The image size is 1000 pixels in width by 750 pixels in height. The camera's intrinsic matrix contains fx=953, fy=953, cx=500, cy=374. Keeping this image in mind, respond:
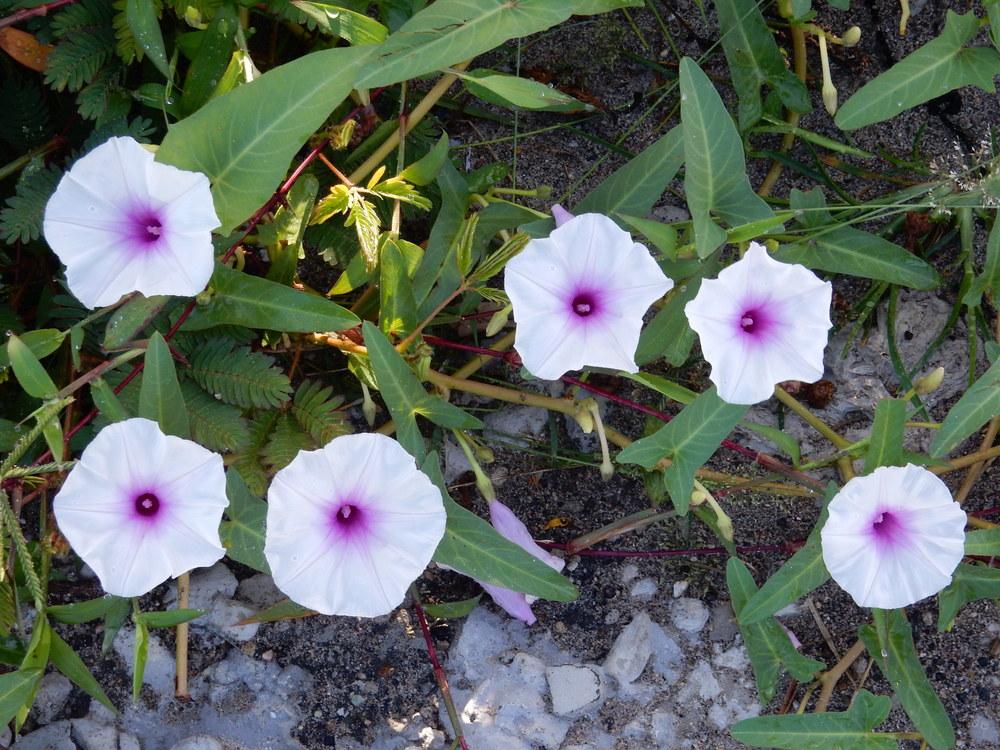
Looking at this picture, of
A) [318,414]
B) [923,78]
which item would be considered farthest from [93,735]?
[923,78]

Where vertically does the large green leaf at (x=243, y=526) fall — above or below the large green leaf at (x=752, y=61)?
below

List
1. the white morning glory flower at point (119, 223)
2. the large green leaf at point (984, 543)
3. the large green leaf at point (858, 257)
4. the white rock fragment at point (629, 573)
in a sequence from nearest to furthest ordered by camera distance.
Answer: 1. the white morning glory flower at point (119, 223)
2. the large green leaf at point (984, 543)
3. the large green leaf at point (858, 257)
4. the white rock fragment at point (629, 573)

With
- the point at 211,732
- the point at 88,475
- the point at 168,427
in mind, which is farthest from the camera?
the point at 211,732

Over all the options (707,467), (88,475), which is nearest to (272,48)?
(88,475)

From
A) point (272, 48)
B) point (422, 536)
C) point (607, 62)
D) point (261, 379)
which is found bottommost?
point (422, 536)

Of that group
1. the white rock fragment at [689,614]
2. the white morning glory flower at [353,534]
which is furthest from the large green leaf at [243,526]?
the white rock fragment at [689,614]

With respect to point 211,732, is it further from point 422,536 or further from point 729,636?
point 729,636

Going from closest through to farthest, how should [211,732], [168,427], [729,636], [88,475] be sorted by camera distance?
[88,475] < [168,427] < [211,732] < [729,636]

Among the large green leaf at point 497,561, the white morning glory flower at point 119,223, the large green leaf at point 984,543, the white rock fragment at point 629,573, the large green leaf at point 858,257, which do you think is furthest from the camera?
→ the white rock fragment at point 629,573

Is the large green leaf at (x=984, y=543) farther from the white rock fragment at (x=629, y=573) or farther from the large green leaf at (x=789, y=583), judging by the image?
the white rock fragment at (x=629, y=573)
